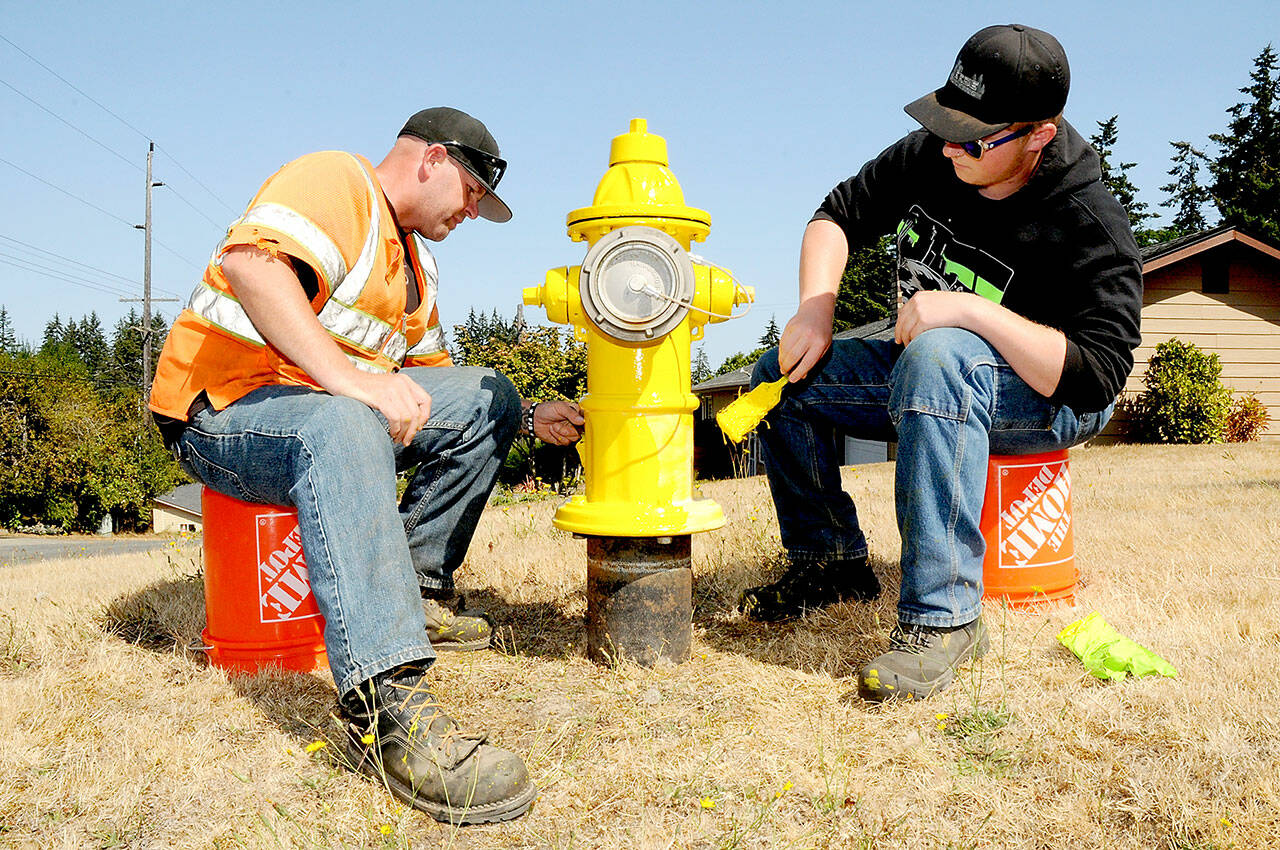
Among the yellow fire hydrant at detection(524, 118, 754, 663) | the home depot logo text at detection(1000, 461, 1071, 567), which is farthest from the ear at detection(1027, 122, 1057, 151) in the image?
the home depot logo text at detection(1000, 461, 1071, 567)

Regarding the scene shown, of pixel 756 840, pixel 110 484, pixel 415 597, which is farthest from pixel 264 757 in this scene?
pixel 110 484

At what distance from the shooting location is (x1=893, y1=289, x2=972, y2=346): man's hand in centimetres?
228

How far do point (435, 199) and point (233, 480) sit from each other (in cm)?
101

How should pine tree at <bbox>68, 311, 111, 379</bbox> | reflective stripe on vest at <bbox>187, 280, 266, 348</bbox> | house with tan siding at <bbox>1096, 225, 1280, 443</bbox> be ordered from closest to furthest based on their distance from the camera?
reflective stripe on vest at <bbox>187, 280, 266, 348</bbox>, house with tan siding at <bbox>1096, 225, 1280, 443</bbox>, pine tree at <bbox>68, 311, 111, 379</bbox>

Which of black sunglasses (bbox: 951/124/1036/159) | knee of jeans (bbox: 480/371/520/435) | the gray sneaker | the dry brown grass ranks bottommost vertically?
the dry brown grass

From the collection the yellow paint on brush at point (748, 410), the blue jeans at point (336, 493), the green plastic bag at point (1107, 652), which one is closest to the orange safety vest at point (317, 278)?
the blue jeans at point (336, 493)

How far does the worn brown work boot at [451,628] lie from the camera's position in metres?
2.84

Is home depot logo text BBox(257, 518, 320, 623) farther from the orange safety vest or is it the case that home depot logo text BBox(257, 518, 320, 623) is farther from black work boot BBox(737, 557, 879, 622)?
black work boot BBox(737, 557, 879, 622)

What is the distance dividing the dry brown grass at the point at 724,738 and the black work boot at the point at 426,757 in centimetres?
4

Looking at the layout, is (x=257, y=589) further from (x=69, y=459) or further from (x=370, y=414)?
(x=69, y=459)

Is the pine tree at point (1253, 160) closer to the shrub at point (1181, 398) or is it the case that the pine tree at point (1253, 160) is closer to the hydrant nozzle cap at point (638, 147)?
the shrub at point (1181, 398)

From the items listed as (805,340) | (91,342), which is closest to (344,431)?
(805,340)

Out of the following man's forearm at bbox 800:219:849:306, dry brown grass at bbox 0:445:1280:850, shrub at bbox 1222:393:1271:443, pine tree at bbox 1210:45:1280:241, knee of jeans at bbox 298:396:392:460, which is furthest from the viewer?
pine tree at bbox 1210:45:1280:241

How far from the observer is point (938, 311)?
2.30m
